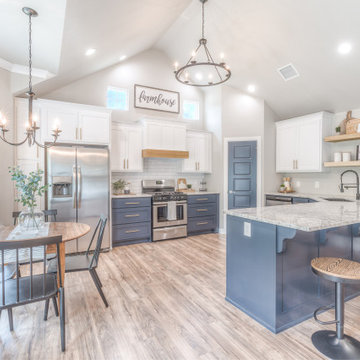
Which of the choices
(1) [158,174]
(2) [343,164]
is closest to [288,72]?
(2) [343,164]

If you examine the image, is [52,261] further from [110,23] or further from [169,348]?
[110,23]

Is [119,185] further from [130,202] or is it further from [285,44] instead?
[285,44]

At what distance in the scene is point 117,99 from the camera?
206 inches

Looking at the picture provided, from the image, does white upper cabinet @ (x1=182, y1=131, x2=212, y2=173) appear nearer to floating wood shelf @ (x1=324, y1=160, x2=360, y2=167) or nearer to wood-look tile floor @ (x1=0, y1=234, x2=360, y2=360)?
floating wood shelf @ (x1=324, y1=160, x2=360, y2=167)

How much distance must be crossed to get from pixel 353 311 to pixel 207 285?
4.84 feet

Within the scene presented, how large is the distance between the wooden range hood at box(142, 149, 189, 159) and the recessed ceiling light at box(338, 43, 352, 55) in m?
3.12

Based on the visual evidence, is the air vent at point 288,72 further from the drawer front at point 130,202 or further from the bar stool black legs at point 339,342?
the bar stool black legs at point 339,342

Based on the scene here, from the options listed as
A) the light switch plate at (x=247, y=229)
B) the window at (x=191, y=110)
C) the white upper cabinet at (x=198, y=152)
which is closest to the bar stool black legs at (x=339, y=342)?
the light switch plate at (x=247, y=229)

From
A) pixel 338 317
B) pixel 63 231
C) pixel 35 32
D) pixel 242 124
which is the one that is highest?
pixel 35 32

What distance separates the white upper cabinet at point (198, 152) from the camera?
5.59 meters

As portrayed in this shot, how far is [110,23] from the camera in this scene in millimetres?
3078

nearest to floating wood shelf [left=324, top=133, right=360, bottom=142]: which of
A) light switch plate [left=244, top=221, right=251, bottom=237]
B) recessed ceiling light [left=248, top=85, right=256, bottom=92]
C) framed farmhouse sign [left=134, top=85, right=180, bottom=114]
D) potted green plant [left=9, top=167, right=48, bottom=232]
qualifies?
recessed ceiling light [left=248, top=85, right=256, bottom=92]

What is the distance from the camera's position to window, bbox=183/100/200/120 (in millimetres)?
6041

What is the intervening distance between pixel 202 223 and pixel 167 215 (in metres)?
0.91
